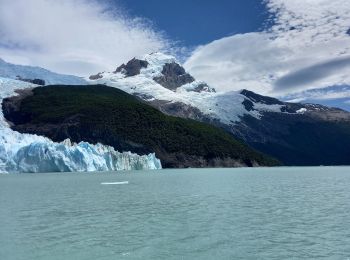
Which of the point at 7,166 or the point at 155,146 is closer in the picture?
the point at 7,166

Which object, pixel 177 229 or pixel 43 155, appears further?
pixel 43 155

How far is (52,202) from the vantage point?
45.2 metres

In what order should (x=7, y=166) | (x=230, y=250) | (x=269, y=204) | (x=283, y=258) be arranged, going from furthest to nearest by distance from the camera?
(x=7, y=166)
(x=269, y=204)
(x=230, y=250)
(x=283, y=258)

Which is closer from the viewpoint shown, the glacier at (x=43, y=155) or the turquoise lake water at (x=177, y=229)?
the turquoise lake water at (x=177, y=229)

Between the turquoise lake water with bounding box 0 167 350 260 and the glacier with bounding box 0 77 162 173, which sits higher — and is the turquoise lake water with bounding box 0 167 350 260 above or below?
below

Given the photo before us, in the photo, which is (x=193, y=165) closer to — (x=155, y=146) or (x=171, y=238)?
(x=155, y=146)

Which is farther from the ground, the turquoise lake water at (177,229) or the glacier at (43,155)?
the glacier at (43,155)

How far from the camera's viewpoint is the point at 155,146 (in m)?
192

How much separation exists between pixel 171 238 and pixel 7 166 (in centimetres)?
10018

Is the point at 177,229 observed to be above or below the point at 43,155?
below

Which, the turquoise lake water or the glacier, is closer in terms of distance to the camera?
the turquoise lake water

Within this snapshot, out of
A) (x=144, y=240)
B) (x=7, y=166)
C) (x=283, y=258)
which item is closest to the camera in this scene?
(x=283, y=258)

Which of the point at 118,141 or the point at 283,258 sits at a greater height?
the point at 118,141

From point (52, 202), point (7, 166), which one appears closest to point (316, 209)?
point (52, 202)
